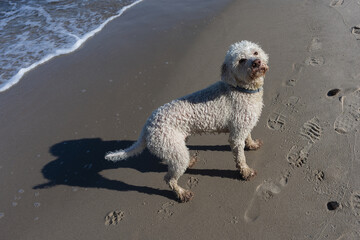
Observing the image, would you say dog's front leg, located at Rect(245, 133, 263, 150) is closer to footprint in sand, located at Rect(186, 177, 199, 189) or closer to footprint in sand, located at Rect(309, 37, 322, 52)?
footprint in sand, located at Rect(186, 177, 199, 189)

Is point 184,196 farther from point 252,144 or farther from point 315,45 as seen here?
point 315,45

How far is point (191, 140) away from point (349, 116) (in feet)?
8.92

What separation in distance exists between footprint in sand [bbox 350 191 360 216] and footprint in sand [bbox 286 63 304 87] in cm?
248

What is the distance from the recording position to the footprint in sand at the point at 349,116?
14.2 ft

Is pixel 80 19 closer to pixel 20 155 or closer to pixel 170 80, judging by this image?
pixel 170 80

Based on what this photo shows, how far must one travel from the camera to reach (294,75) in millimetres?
5562

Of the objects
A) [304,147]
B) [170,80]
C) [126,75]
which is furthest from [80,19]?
[304,147]

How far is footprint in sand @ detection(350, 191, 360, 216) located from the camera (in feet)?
11.2

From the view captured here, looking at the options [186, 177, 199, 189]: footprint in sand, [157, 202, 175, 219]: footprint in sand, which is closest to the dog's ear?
[186, 177, 199, 189]: footprint in sand

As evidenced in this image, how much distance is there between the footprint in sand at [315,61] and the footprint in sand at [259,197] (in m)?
3.05

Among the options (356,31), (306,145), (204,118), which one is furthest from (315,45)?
(204,118)

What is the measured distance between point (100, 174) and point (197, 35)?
4659 mm

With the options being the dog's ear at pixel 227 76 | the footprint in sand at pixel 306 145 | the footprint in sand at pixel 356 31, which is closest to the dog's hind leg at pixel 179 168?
the dog's ear at pixel 227 76

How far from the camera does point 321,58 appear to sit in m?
5.72
